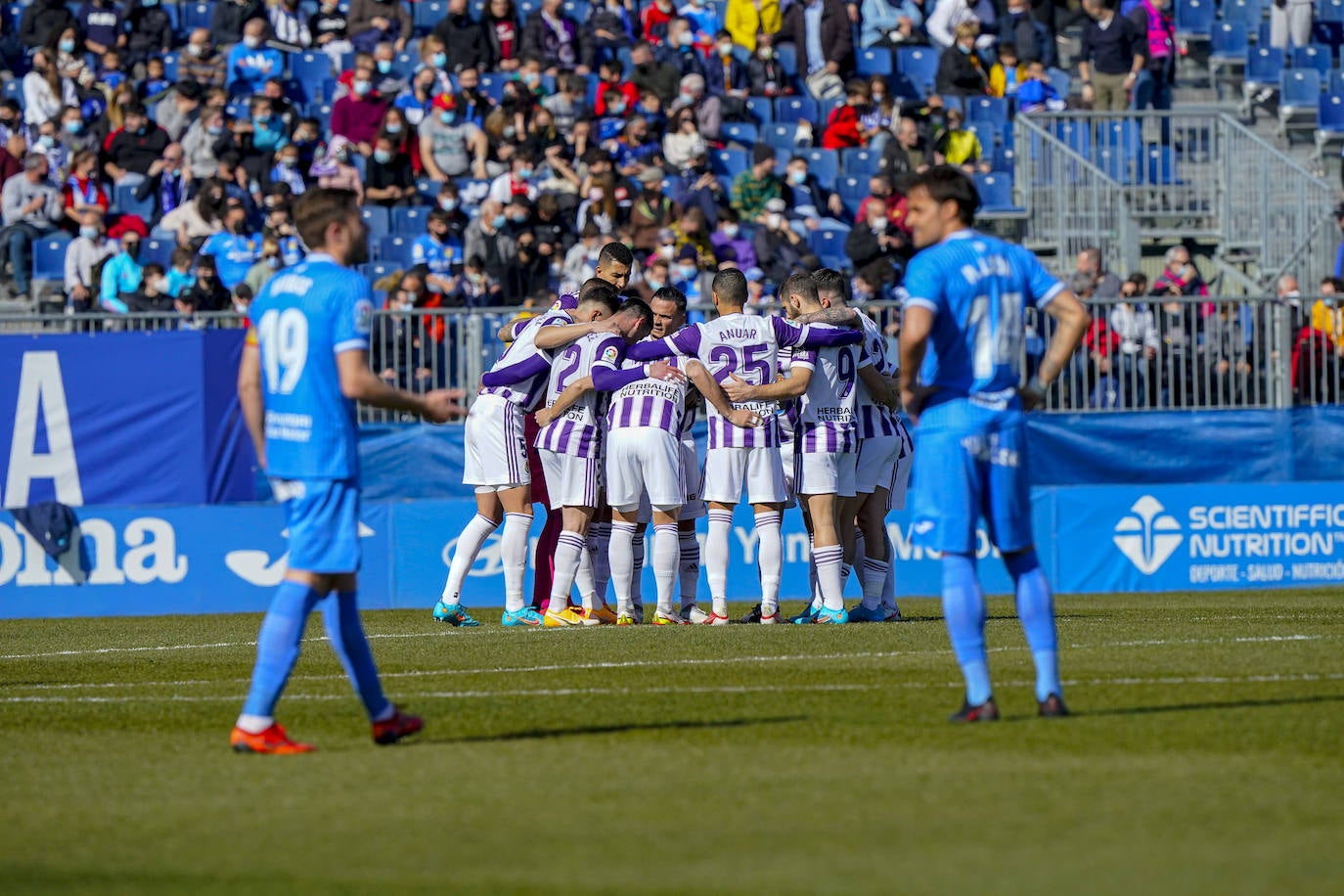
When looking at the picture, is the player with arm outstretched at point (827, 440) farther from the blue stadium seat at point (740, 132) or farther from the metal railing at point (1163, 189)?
the blue stadium seat at point (740, 132)

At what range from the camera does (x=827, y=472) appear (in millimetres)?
13375

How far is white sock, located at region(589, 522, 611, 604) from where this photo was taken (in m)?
14.6

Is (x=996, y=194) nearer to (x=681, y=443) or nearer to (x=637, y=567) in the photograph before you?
(x=681, y=443)

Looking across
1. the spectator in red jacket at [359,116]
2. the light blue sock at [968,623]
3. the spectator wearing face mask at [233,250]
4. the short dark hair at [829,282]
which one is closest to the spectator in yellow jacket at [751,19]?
the spectator in red jacket at [359,116]

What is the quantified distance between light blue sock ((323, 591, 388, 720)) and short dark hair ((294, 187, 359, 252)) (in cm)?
139

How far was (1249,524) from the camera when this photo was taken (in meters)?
19.4

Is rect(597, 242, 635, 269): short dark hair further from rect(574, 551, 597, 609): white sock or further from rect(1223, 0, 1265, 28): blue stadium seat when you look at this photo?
rect(1223, 0, 1265, 28): blue stadium seat

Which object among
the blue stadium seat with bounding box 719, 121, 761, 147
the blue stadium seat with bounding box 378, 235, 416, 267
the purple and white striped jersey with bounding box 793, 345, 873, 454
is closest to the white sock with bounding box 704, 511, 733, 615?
the purple and white striped jersey with bounding box 793, 345, 873, 454

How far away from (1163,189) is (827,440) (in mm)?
12856

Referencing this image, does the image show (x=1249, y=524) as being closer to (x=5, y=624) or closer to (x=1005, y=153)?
(x=1005, y=153)

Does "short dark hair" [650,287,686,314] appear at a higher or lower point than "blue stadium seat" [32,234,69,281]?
lower

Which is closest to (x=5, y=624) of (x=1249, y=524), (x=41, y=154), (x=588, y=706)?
(x=41, y=154)

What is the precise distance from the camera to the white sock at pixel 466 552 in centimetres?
1419

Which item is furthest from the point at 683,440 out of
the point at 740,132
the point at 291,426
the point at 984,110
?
the point at 984,110
